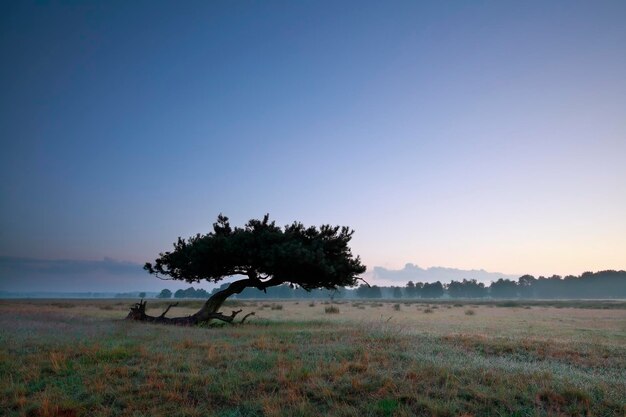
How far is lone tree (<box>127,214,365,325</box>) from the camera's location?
22.1 m

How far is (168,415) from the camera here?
278 inches

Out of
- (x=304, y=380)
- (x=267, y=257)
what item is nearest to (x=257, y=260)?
(x=267, y=257)

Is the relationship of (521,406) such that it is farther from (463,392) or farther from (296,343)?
(296,343)

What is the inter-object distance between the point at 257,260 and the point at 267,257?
1356 mm

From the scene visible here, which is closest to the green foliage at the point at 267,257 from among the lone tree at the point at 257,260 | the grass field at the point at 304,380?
the lone tree at the point at 257,260

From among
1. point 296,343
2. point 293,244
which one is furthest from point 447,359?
point 293,244

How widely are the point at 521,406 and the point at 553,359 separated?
18.8 feet

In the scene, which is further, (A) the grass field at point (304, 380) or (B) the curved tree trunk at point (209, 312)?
(B) the curved tree trunk at point (209, 312)

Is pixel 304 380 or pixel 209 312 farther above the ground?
pixel 209 312

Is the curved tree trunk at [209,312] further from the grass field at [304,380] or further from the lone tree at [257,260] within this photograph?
the grass field at [304,380]

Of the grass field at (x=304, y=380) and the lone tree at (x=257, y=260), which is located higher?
the lone tree at (x=257, y=260)

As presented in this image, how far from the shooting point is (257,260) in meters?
22.8

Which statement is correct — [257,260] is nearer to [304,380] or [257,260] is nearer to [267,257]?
[267,257]

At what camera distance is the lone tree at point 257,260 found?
22.1 m
